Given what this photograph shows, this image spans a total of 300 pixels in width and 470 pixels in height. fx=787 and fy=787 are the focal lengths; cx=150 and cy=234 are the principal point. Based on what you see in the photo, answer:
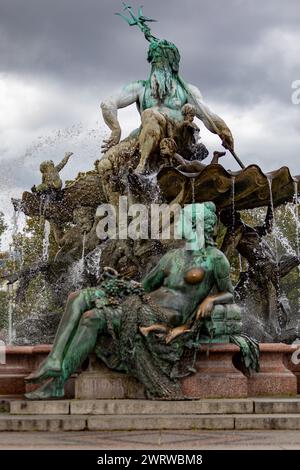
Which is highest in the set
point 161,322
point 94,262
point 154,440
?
point 94,262

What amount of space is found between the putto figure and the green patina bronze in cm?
491

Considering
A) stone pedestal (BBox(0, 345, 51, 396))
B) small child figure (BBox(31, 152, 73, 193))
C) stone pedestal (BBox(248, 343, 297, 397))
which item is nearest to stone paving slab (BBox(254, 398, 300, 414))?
stone pedestal (BBox(248, 343, 297, 397))

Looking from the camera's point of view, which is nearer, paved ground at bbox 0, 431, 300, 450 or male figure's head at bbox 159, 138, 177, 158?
paved ground at bbox 0, 431, 300, 450

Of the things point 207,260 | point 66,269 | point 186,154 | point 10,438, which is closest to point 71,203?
point 66,269

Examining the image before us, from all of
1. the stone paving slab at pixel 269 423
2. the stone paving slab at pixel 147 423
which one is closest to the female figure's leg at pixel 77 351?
the stone paving slab at pixel 147 423

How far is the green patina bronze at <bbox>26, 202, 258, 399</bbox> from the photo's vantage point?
23.5 feet

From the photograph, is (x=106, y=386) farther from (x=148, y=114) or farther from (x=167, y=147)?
(x=148, y=114)

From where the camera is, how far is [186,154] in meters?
13.1

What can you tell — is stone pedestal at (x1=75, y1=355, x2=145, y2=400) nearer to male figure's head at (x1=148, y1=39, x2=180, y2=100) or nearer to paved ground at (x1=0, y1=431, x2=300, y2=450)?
paved ground at (x1=0, y1=431, x2=300, y2=450)

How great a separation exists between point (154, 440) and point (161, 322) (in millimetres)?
1781

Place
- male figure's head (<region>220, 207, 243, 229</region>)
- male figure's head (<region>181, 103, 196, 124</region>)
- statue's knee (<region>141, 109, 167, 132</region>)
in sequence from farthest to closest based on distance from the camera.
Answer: male figure's head (<region>181, 103, 196, 124</region>)
statue's knee (<region>141, 109, 167, 132</region>)
male figure's head (<region>220, 207, 243, 229</region>)

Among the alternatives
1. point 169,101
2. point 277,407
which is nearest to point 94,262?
point 169,101

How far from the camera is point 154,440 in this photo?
5.75 m

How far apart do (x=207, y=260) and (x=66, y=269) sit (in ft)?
17.8
